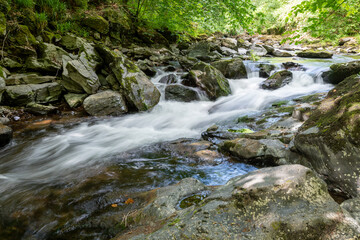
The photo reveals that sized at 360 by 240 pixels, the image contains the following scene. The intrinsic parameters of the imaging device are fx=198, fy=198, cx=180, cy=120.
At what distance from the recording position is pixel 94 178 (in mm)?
3248

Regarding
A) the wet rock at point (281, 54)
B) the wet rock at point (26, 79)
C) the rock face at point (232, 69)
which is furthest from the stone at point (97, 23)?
the wet rock at point (281, 54)

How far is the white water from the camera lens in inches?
150

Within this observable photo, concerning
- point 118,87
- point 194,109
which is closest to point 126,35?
point 118,87

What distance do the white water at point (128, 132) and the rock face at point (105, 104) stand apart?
0.40 meters

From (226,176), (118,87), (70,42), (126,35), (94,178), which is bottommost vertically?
(226,176)

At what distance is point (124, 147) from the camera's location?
4.76 metres

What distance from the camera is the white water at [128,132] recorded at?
3805mm

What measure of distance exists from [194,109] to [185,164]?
4.08 meters

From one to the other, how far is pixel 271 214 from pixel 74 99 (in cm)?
696

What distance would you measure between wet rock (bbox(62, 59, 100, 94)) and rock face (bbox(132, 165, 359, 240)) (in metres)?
6.45

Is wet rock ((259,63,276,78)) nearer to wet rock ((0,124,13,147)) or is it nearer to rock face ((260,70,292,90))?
rock face ((260,70,292,90))

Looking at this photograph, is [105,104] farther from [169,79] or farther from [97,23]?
[97,23]

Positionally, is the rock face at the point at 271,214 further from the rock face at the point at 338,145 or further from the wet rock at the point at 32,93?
the wet rock at the point at 32,93

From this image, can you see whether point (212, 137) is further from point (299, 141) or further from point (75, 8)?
point (75, 8)
